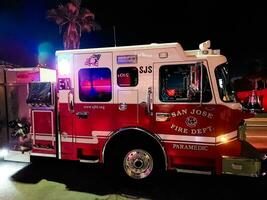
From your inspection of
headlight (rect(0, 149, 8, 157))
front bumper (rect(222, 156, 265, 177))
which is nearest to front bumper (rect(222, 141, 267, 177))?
front bumper (rect(222, 156, 265, 177))

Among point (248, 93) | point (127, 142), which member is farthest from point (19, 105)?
point (248, 93)

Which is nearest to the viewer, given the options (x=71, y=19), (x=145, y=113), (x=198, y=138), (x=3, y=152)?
(x=198, y=138)

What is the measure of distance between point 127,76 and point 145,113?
812mm

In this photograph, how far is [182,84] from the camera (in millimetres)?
5879

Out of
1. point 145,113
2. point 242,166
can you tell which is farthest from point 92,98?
Answer: point 242,166

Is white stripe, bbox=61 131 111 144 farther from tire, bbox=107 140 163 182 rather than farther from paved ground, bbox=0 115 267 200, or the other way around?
paved ground, bbox=0 115 267 200

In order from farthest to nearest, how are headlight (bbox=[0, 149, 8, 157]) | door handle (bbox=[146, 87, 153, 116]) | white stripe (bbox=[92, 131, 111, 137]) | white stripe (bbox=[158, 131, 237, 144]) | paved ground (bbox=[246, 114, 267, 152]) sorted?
paved ground (bbox=[246, 114, 267, 152])
headlight (bbox=[0, 149, 8, 157])
white stripe (bbox=[92, 131, 111, 137])
door handle (bbox=[146, 87, 153, 116])
white stripe (bbox=[158, 131, 237, 144])

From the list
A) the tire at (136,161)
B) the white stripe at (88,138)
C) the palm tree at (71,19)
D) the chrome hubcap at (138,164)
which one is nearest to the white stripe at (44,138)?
the white stripe at (88,138)

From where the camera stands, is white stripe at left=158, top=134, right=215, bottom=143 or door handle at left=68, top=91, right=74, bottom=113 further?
door handle at left=68, top=91, right=74, bottom=113

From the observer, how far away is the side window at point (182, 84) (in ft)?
18.5

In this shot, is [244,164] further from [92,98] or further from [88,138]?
[92,98]

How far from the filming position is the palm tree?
105 ft

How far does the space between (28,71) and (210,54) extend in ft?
14.1

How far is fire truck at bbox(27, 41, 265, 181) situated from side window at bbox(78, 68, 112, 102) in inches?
0.8
